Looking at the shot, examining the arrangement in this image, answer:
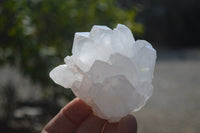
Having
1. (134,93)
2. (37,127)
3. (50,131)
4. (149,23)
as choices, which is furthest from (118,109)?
(149,23)

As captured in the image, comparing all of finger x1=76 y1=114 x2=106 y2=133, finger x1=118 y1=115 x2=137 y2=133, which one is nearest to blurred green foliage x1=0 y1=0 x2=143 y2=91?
finger x1=76 y1=114 x2=106 y2=133

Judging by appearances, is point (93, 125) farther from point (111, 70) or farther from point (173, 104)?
point (173, 104)

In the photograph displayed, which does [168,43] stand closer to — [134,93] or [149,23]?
[149,23]

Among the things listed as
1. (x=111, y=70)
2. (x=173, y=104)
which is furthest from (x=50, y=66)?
(x=173, y=104)

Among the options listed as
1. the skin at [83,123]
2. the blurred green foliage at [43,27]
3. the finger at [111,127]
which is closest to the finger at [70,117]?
the skin at [83,123]

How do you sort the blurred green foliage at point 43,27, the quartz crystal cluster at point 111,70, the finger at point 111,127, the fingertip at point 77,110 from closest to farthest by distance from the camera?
the quartz crystal cluster at point 111,70
the finger at point 111,127
the fingertip at point 77,110
the blurred green foliage at point 43,27

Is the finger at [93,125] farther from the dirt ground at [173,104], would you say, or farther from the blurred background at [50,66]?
the dirt ground at [173,104]
